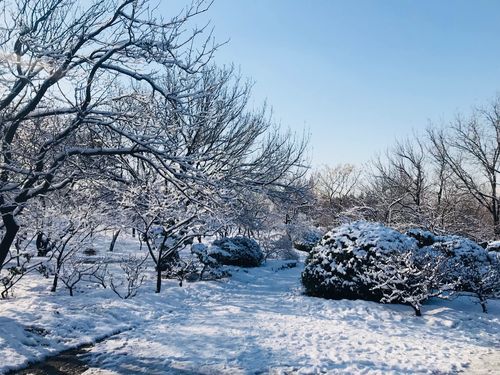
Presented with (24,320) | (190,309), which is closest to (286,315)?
(190,309)

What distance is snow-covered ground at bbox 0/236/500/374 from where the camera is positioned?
527 centimetres

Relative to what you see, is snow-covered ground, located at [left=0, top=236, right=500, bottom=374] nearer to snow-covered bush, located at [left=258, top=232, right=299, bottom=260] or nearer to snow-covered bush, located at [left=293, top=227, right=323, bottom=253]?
snow-covered bush, located at [left=258, top=232, right=299, bottom=260]

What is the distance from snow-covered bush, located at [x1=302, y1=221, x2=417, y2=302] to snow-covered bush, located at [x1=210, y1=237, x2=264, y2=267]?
586cm

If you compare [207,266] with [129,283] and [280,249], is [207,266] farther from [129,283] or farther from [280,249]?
[280,249]

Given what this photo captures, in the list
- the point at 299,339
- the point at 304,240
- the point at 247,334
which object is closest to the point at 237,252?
the point at 247,334

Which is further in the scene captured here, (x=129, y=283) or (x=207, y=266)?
(x=207, y=266)

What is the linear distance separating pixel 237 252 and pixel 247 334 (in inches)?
367

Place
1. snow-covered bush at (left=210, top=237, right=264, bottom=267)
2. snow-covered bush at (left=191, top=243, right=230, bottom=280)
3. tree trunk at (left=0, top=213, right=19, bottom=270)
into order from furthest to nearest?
snow-covered bush at (left=210, top=237, right=264, bottom=267)
snow-covered bush at (left=191, top=243, right=230, bottom=280)
tree trunk at (left=0, top=213, right=19, bottom=270)

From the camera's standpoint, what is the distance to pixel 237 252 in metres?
15.9

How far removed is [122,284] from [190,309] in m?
2.97

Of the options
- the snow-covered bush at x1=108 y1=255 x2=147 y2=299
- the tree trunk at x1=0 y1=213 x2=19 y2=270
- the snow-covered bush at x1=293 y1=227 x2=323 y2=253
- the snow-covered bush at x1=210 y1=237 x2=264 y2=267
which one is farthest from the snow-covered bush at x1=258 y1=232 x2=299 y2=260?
the tree trunk at x1=0 y1=213 x2=19 y2=270

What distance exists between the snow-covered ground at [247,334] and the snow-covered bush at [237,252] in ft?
17.8

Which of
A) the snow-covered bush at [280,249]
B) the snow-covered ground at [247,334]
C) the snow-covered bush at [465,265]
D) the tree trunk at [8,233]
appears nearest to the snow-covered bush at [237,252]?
the snow-covered bush at [280,249]

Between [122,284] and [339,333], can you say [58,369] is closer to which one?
[339,333]
